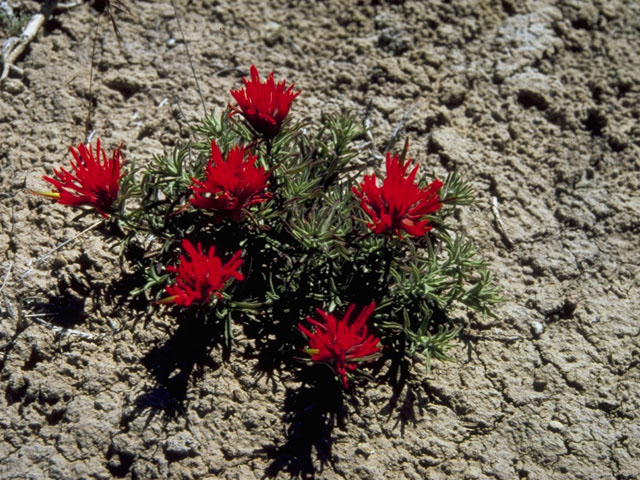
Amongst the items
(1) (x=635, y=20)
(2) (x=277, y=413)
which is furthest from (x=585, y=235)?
(2) (x=277, y=413)

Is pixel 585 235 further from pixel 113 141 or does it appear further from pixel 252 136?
pixel 113 141

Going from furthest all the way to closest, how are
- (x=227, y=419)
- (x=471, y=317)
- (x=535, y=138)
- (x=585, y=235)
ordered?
1. (x=535, y=138)
2. (x=585, y=235)
3. (x=471, y=317)
4. (x=227, y=419)

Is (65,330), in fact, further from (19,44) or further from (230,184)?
(19,44)

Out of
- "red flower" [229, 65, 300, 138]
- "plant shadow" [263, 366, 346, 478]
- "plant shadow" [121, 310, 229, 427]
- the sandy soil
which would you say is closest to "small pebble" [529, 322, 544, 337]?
the sandy soil

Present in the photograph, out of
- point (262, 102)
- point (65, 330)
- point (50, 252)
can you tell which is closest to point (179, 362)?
point (65, 330)

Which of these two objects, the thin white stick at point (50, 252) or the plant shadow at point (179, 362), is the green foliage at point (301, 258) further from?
Answer: the thin white stick at point (50, 252)

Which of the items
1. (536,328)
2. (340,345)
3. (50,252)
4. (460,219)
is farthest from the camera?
(460,219)

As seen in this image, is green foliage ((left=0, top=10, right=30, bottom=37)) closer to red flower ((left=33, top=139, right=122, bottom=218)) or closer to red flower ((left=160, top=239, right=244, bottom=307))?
red flower ((left=33, top=139, right=122, bottom=218))
